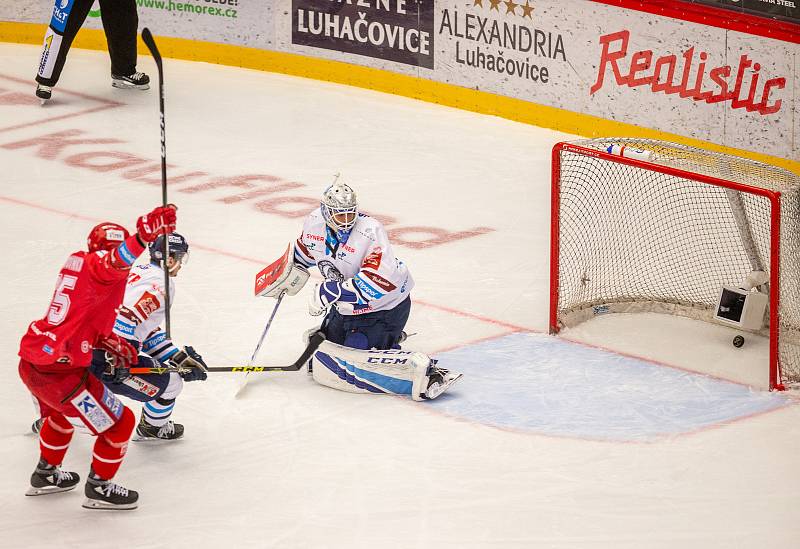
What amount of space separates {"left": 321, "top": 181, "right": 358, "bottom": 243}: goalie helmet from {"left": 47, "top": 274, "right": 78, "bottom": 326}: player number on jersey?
1.49m

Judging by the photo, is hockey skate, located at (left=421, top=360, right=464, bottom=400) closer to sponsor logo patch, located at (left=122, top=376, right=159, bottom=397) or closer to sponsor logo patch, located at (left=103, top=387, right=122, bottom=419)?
sponsor logo patch, located at (left=122, top=376, right=159, bottom=397)

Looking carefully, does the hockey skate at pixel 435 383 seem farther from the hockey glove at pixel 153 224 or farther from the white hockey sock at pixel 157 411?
the hockey glove at pixel 153 224

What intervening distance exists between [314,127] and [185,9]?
2144mm

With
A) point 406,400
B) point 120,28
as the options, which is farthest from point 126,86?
point 406,400

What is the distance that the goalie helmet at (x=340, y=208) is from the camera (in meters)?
6.06

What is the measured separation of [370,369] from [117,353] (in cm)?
133

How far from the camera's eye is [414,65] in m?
10.9

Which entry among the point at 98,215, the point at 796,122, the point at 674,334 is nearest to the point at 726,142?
the point at 796,122

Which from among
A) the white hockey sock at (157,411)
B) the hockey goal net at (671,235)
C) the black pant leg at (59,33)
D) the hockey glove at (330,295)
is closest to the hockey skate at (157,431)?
the white hockey sock at (157,411)

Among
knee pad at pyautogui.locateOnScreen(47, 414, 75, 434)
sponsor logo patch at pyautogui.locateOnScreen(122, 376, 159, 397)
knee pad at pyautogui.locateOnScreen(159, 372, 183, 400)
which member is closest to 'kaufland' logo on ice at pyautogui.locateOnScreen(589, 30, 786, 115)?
knee pad at pyautogui.locateOnScreen(159, 372, 183, 400)

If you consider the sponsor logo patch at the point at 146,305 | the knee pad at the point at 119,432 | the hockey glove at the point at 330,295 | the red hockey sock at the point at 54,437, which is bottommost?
the red hockey sock at the point at 54,437

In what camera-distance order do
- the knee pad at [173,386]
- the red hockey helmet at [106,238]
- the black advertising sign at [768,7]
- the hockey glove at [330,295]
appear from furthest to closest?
the black advertising sign at [768,7], the hockey glove at [330,295], the knee pad at [173,386], the red hockey helmet at [106,238]

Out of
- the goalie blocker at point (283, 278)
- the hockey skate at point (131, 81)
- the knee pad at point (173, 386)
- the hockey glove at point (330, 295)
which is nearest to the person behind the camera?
the knee pad at point (173, 386)

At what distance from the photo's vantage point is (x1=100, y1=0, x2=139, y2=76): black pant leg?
36.0 feet
